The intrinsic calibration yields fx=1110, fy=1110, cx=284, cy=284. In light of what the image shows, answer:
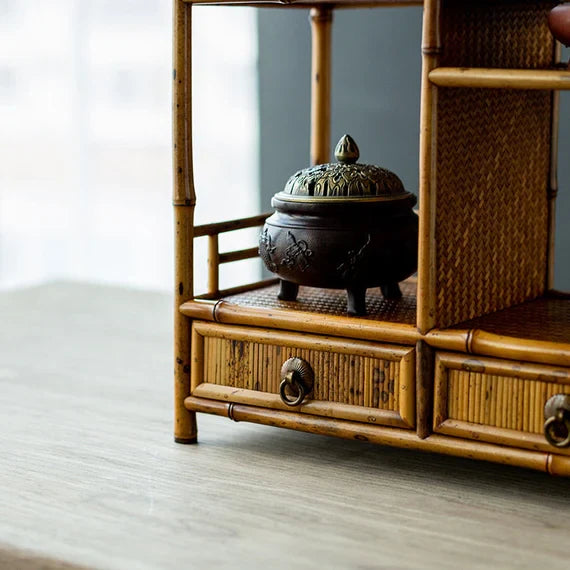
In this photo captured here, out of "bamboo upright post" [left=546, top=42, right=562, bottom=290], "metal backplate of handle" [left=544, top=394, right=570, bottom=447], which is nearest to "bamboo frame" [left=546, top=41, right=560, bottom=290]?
"bamboo upright post" [left=546, top=42, right=562, bottom=290]

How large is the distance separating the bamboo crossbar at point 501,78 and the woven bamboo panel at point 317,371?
48cm

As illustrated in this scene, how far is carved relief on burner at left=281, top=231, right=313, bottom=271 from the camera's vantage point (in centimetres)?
197

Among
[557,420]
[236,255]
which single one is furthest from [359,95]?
[557,420]

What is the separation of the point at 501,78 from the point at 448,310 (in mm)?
405

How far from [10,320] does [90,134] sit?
4.12 ft

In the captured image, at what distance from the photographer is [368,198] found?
1.96m

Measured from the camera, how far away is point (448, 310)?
1870mm

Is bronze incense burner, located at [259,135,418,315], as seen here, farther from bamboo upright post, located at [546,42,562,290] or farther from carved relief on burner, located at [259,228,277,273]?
bamboo upright post, located at [546,42,562,290]

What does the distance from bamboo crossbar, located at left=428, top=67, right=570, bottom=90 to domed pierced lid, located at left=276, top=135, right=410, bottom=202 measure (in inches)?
11.0

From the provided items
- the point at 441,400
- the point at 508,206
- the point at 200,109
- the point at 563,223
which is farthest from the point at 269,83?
the point at 441,400

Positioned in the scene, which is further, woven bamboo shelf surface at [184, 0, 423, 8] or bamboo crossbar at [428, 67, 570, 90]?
woven bamboo shelf surface at [184, 0, 423, 8]

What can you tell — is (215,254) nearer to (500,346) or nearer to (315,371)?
(315,371)

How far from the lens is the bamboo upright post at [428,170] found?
1.75 m

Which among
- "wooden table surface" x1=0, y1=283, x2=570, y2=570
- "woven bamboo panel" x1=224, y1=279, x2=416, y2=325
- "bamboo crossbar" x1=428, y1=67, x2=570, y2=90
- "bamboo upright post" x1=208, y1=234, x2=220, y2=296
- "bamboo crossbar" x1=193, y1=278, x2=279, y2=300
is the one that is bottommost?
"wooden table surface" x1=0, y1=283, x2=570, y2=570
